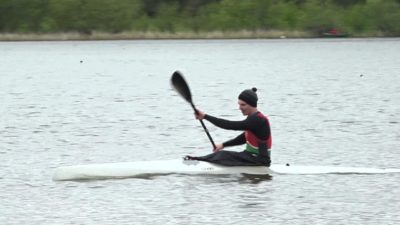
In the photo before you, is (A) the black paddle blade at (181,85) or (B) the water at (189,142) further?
(A) the black paddle blade at (181,85)

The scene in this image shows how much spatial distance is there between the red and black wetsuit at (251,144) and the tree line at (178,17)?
84.5 m

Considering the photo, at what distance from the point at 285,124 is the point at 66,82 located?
93.0 feet

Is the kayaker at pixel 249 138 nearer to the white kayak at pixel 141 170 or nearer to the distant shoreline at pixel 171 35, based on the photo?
Answer: the white kayak at pixel 141 170

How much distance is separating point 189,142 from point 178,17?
267 ft

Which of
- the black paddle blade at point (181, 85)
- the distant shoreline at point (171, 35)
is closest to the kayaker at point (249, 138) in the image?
the black paddle blade at point (181, 85)

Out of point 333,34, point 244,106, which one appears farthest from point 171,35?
point 244,106

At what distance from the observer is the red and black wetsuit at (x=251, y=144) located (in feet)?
62.3

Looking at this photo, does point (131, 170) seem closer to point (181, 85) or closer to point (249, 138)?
point (181, 85)

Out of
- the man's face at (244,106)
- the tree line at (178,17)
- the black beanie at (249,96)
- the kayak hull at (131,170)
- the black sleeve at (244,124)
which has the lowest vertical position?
the tree line at (178,17)

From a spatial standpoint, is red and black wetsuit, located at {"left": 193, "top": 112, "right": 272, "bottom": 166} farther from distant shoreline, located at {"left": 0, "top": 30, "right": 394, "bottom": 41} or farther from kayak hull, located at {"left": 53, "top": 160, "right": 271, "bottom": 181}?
distant shoreline, located at {"left": 0, "top": 30, "right": 394, "bottom": 41}

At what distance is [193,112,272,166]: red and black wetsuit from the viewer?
19.0 metres

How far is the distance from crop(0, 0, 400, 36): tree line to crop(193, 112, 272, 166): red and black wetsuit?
84.5m

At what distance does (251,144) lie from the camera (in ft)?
63.7

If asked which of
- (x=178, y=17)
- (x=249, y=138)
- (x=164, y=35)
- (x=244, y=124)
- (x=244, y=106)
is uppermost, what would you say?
(x=244, y=106)
